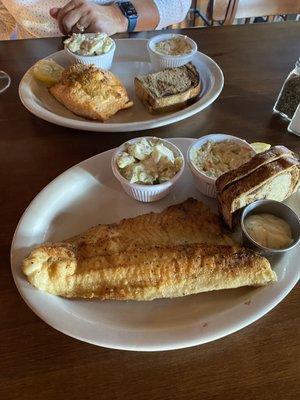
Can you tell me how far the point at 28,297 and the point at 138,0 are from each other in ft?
5.35

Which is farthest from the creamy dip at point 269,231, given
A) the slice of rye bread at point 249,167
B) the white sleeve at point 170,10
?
the white sleeve at point 170,10

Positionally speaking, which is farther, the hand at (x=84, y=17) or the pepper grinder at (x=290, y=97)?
the hand at (x=84, y=17)

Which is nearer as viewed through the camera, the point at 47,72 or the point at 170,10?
the point at 47,72

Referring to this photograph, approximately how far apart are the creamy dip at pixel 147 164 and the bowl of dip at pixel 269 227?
243 mm

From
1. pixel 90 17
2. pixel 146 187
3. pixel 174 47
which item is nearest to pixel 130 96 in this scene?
pixel 174 47

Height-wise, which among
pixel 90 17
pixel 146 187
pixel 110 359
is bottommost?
pixel 110 359

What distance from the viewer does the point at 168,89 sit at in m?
1.40

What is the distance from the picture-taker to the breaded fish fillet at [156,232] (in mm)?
911

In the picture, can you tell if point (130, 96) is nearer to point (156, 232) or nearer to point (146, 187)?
point (146, 187)

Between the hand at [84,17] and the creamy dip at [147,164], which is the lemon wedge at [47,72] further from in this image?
the creamy dip at [147,164]

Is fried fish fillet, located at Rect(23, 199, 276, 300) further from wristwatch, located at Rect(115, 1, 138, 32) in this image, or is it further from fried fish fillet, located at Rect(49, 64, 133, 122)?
wristwatch, located at Rect(115, 1, 138, 32)

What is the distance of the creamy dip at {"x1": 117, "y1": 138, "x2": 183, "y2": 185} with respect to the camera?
1063 millimetres

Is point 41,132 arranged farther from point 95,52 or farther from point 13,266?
point 13,266

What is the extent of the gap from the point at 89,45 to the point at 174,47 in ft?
1.13
